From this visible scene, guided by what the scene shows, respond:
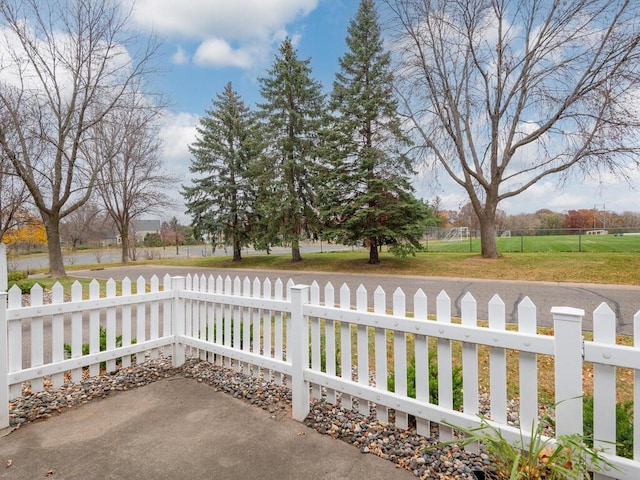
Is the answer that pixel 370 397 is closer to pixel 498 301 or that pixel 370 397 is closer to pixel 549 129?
pixel 498 301

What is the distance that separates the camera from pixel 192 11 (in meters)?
6.96

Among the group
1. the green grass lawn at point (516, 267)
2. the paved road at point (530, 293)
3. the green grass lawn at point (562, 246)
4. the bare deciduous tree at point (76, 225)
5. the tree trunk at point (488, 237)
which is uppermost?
the bare deciduous tree at point (76, 225)

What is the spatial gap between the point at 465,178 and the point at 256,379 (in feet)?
46.1

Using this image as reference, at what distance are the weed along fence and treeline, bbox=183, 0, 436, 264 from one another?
32.4ft

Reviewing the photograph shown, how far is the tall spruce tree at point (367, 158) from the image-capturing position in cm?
1341

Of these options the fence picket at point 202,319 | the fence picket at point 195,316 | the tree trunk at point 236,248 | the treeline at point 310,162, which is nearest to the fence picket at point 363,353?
the fence picket at point 202,319

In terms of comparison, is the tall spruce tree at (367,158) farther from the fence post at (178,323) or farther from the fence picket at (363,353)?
the fence picket at (363,353)

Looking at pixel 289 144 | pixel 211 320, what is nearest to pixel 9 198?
pixel 289 144

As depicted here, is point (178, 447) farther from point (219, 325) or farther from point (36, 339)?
point (36, 339)

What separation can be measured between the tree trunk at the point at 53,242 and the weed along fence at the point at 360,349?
9.66 m

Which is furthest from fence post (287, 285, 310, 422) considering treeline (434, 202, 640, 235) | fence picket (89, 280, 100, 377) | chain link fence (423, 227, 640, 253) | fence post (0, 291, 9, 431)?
treeline (434, 202, 640, 235)

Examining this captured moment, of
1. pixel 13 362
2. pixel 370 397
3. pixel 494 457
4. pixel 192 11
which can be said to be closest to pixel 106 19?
pixel 192 11

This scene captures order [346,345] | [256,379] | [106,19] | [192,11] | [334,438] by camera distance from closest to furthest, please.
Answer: [334,438]
[346,345]
[256,379]
[192,11]
[106,19]

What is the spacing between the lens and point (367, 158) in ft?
45.2
